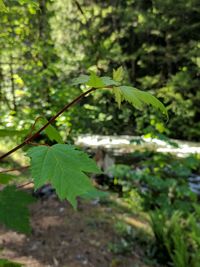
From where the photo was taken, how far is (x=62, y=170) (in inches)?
23.9

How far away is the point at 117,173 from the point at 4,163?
264 centimetres

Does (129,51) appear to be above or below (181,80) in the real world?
above

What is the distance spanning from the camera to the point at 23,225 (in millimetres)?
918

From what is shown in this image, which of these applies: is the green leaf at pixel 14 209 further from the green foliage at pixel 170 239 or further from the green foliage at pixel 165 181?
the green foliage at pixel 165 181

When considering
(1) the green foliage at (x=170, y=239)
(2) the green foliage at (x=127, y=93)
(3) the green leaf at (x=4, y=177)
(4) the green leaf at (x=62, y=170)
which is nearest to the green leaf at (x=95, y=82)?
(2) the green foliage at (x=127, y=93)

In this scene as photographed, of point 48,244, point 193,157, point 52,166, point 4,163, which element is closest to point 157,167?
point 193,157

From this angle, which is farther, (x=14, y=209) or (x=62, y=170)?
(x=14, y=209)

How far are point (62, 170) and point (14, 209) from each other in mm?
361

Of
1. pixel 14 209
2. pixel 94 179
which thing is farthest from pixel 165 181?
pixel 14 209

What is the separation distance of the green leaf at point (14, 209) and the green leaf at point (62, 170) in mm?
316

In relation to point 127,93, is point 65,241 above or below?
below

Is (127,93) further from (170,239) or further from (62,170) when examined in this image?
(170,239)

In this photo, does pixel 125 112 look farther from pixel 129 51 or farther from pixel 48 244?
pixel 129 51

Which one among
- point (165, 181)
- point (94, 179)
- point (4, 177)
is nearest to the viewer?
point (4, 177)
